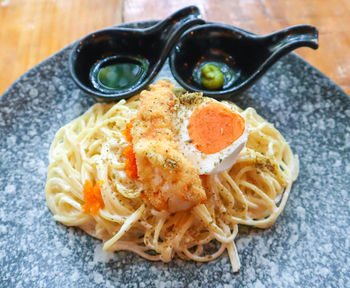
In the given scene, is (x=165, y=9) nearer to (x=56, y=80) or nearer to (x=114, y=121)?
(x=56, y=80)

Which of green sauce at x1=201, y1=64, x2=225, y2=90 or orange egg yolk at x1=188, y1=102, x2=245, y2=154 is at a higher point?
orange egg yolk at x1=188, y1=102, x2=245, y2=154

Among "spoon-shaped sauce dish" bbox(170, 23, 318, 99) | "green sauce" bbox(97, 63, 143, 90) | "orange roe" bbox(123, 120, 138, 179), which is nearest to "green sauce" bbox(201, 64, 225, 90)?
"spoon-shaped sauce dish" bbox(170, 23, 318, 99)

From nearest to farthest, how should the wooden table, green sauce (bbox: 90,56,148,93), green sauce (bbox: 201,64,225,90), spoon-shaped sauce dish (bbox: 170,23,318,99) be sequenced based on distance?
spoon-shaped sauce dish (bbox: 170,23,318,99)
green sauce (bbox: 201,64,225,90)
green sauce (bbox: 90,56,148,93)
the wooden table

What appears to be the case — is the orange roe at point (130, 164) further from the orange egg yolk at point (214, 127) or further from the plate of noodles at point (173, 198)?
the orange egg yolk at point (214, 127)

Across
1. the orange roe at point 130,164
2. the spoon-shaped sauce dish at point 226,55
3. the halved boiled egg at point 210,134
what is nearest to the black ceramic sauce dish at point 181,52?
the spoon-shaped sauce dish at point 226,55

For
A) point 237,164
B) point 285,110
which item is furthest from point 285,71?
point 237,164

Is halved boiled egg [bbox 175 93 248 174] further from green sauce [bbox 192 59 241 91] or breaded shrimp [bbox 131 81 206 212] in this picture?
green sauce [bbox 192 59 241 91]
